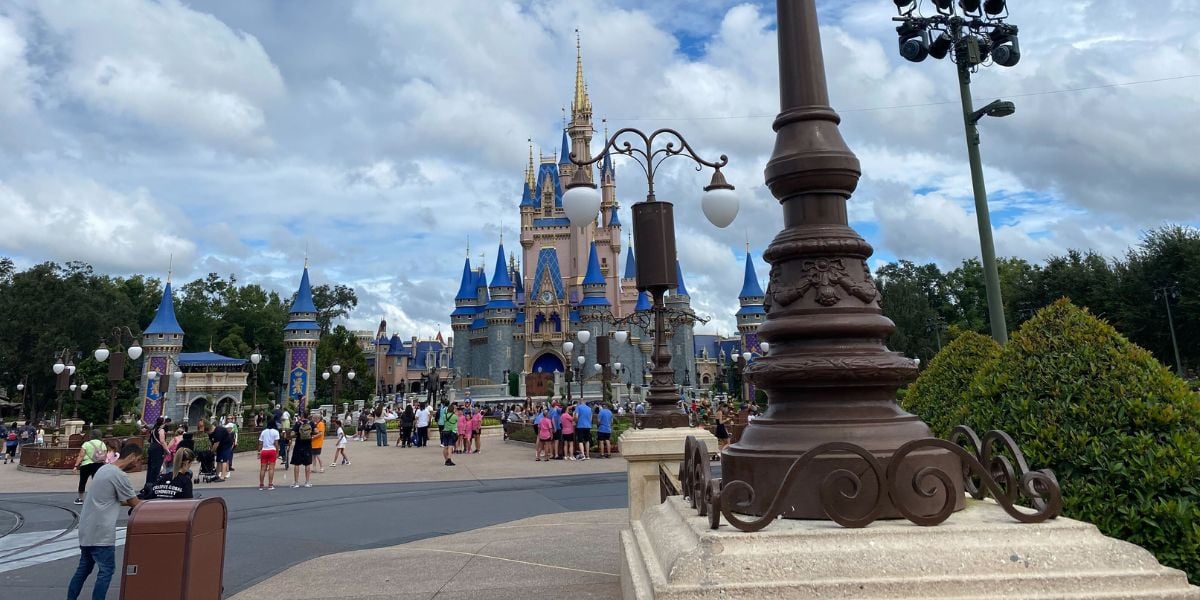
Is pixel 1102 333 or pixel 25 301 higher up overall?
pixel 25 301

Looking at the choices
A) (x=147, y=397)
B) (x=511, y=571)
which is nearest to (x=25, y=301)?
(x=147, y=397)

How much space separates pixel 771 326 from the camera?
338cm

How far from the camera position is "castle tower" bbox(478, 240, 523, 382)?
6756cm

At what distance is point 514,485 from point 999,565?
42.0 ft

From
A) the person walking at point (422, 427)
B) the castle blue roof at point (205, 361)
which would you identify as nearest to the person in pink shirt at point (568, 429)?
the person walking at point (422, 427)

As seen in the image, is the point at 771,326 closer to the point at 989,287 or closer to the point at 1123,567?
the point at 1123,567

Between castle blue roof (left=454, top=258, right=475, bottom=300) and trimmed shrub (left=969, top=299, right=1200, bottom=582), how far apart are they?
71.2 meters

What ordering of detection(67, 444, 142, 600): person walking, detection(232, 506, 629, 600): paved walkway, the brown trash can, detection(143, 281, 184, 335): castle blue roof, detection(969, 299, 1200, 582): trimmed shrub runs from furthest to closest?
detection(143, 281, 184, 335): castle blue roof < detection(67, 444, 142, 600): person walking < detection(232, 506, 629, 600): paved walkway < the brown trash can < detection(969, 299, 1200, 582): trimmed shrub

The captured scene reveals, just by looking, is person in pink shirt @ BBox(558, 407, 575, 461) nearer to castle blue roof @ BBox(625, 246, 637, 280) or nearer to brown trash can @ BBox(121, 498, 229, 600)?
brown trash can @ BBox(121, 498, 229, 600)

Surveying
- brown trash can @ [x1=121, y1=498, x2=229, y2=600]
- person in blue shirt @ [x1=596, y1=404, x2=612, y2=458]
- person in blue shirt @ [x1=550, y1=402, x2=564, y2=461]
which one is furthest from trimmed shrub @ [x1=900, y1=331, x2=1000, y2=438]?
person in blue shirt @ [x1=550, y1=402, x2=564, y2=461]

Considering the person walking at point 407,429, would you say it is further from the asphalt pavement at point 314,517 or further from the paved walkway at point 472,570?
the paved walkway at point 472,570

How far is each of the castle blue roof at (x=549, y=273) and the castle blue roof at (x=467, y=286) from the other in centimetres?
735

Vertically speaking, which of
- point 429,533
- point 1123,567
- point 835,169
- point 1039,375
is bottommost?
point 429,533

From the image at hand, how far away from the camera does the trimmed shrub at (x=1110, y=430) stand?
3.57 metres
